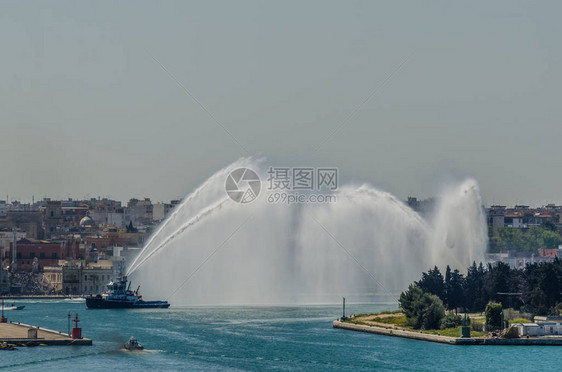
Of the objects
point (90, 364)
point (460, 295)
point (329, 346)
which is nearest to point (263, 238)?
point (460, 295)

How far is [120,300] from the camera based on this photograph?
333 ft

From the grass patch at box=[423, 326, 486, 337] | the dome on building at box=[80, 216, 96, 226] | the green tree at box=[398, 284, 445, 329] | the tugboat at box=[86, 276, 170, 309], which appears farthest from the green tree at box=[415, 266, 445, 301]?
the dome on building at box=[80, 216, 96, 226]

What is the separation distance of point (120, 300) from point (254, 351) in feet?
117

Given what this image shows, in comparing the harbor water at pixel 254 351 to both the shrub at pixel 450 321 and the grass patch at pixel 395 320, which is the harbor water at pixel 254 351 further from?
the shrub at pixel 450 321

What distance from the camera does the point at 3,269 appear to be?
140 metres

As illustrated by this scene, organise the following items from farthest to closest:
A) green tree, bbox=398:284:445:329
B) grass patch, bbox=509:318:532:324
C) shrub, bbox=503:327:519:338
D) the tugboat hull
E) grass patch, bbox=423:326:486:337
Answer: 1. the tugboat hull
2. grass patch, bbox=509:318:532:324
3. green tree, bbox=398:284:445:329
4. grass patch, bbox=423:326:486:337
5. shrub, bbox=503:327:519:338

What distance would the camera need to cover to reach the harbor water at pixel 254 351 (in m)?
62.1

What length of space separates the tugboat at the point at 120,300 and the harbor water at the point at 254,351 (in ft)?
44.7

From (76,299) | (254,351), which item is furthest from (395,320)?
(76,299)

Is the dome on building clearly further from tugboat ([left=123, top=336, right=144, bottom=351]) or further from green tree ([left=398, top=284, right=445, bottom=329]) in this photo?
tugboat ([left=123, top=336, right=144, bottom=351])

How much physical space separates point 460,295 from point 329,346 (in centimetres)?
1599

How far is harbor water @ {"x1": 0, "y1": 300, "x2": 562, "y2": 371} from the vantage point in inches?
2446

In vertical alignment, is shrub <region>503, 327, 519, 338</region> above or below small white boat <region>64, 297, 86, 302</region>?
below

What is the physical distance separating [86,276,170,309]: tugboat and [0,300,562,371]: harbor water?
44.7 feet
